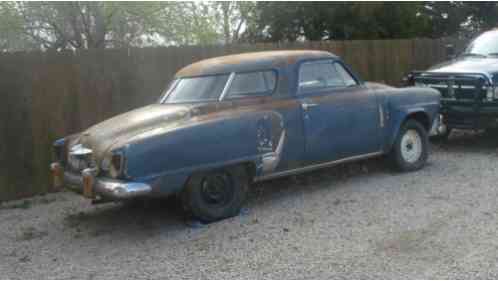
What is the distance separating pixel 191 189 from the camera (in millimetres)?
6336

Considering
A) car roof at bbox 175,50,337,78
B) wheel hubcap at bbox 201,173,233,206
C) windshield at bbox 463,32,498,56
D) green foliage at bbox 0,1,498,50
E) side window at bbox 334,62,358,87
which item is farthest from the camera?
green foliage at bbox 0,1,498,50

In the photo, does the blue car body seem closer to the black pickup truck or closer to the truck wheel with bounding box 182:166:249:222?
the truck wheel with bounding box 182:166:249:222

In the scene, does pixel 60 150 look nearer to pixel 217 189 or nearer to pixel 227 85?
pixel 217 189

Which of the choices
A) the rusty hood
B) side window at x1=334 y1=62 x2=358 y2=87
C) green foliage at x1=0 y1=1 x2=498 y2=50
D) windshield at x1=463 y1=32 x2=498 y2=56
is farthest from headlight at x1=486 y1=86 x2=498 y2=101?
green foliage at x1=0 y1=1 x2=498 y2=50

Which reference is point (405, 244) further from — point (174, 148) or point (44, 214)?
point (44, 214)

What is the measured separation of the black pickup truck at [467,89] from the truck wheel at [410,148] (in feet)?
2.82

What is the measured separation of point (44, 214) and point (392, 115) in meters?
4.37

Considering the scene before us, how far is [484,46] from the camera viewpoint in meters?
11.0

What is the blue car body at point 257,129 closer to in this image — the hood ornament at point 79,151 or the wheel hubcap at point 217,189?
the hood ornament at point 79,151

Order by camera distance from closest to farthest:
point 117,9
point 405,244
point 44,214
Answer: point 405,244 < point 44,214 < point 117,9

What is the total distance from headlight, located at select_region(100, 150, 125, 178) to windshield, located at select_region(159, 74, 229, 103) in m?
1.43

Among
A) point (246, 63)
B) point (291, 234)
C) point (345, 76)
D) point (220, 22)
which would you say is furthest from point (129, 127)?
point (220, 22)

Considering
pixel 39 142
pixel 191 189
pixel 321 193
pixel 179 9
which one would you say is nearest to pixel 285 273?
pixel 191 189

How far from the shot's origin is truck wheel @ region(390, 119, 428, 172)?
843cm
